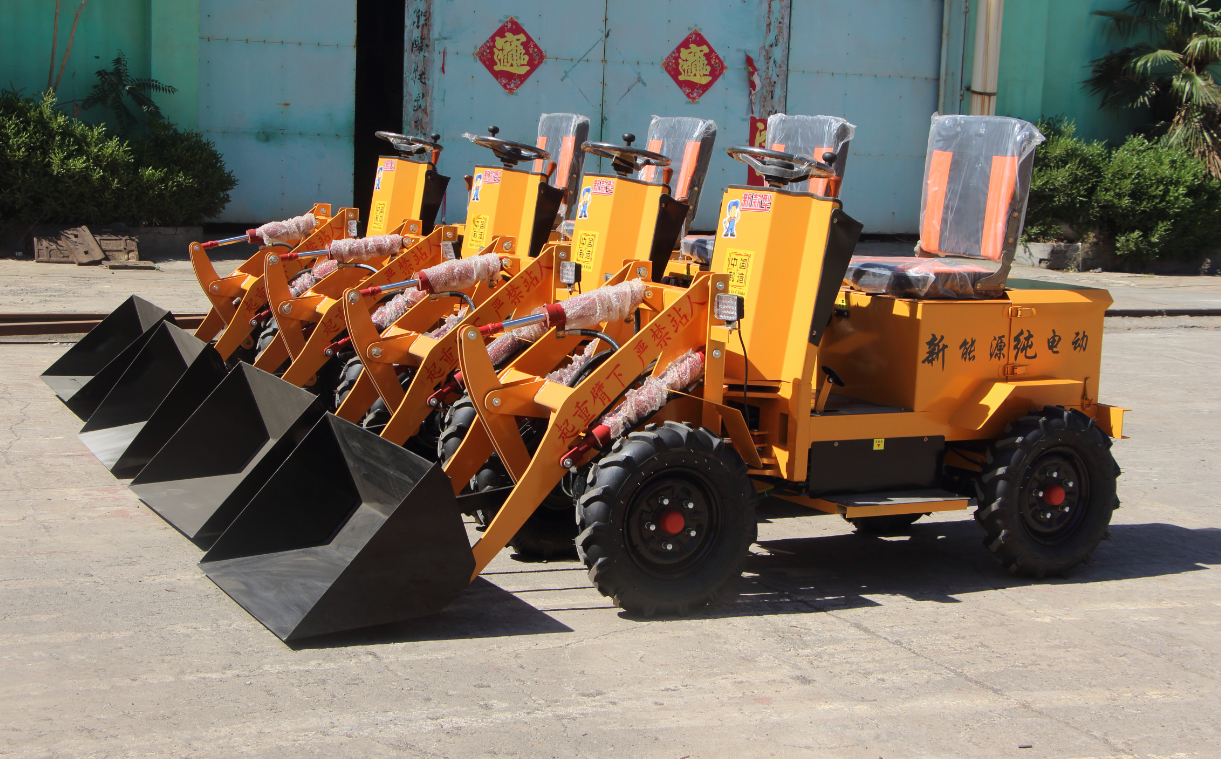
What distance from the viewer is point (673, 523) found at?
4852mm

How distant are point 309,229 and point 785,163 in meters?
5.51

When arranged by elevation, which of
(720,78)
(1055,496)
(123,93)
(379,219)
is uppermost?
(720,78)

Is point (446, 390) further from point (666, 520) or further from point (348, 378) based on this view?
point (666, 520)

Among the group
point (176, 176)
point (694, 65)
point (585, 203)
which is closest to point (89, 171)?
point (176, 176)

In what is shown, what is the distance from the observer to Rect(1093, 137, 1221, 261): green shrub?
64.9 ft

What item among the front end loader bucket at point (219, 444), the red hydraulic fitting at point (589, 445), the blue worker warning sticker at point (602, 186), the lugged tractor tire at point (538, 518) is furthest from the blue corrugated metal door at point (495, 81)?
the red hydraulic fitting at point (589, 445)

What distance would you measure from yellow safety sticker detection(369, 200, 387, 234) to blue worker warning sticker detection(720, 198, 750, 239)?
4929 mm

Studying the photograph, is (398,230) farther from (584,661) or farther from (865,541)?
(584,661)

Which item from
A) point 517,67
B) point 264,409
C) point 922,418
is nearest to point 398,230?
point 264,409

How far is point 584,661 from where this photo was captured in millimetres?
4410

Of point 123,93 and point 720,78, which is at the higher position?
point 720,78

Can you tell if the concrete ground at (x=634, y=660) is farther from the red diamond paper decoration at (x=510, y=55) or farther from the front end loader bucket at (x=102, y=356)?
the red diamond paper decoration at (x=510, y=55)

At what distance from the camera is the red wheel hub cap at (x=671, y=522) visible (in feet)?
15.9

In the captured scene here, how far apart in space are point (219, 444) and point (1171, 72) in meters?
20.7
